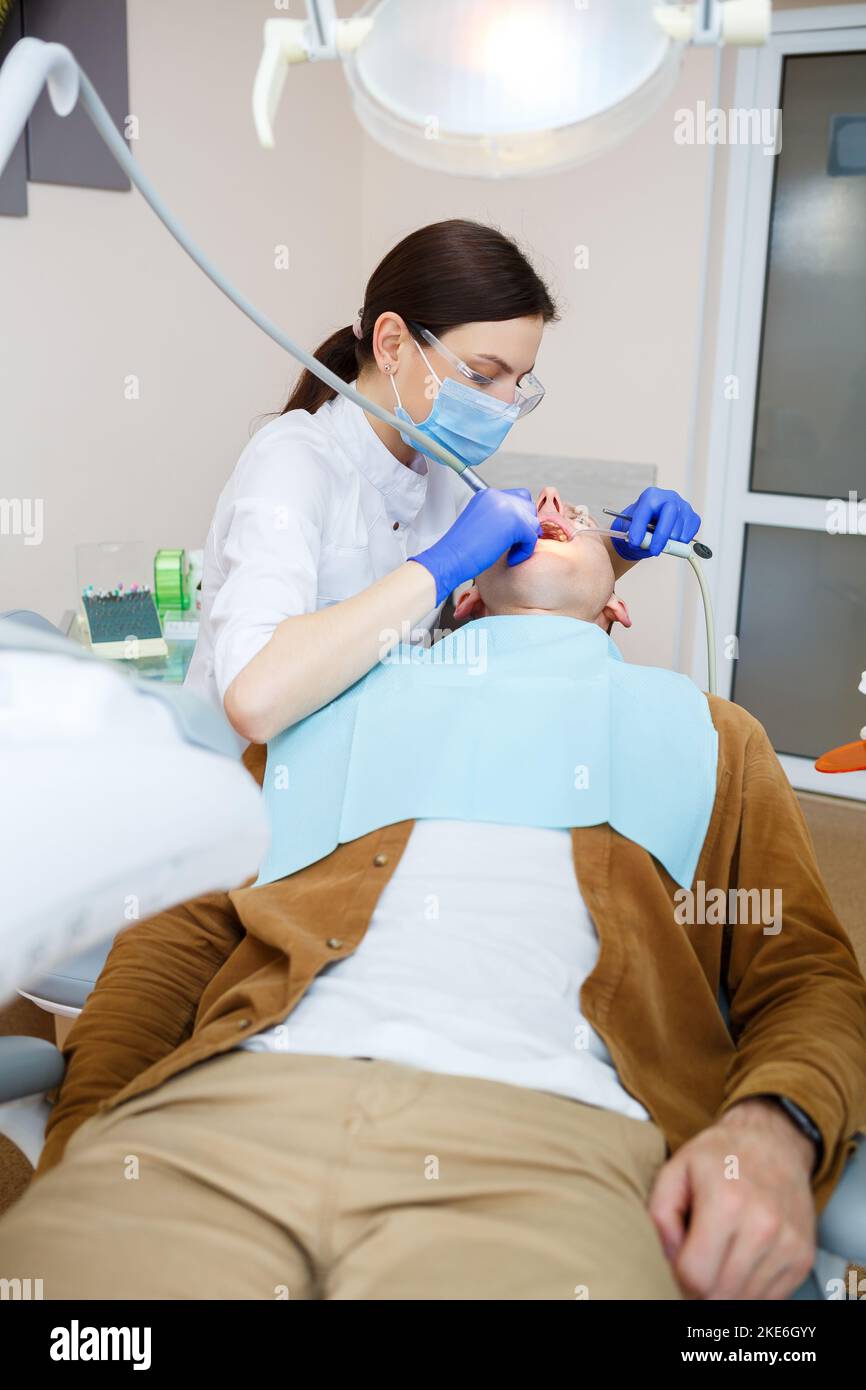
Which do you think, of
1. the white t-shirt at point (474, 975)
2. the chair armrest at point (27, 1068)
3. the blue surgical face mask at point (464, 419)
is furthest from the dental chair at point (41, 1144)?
the blue surgical face mask at point (464, 419)

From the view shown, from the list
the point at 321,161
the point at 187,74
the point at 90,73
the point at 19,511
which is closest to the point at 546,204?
the point at 321,161

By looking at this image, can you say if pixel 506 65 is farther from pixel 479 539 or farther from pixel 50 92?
pixel 479 539

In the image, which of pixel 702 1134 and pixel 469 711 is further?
pixel 469 711

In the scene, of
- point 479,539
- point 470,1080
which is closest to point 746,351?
point 479,539

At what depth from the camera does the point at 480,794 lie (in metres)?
1.21

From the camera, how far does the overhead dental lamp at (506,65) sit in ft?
2.60

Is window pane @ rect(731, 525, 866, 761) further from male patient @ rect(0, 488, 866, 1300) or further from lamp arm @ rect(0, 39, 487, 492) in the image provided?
lamp arm @ rect(0, 39, 487, 492)

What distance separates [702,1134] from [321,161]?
10.4 feet

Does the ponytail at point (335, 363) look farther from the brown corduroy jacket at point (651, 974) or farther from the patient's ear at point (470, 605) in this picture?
the brown corduroy jacket at point (651, 974)

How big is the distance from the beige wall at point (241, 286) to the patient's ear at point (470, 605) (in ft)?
4.94

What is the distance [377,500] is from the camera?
1718mm

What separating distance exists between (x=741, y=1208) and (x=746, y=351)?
2.97 meters

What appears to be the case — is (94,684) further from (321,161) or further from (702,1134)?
(321,161)
